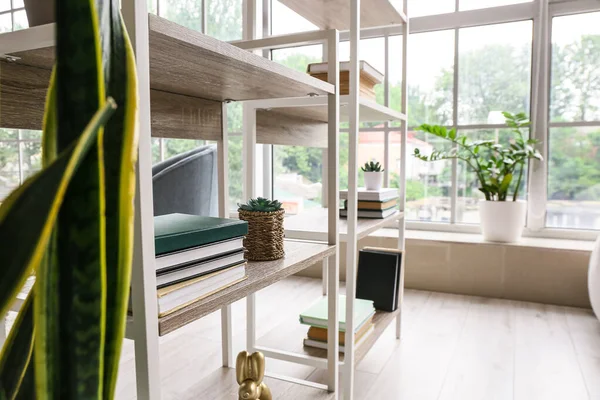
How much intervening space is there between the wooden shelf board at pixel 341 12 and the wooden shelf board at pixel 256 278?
80cm

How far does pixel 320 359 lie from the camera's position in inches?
56.2

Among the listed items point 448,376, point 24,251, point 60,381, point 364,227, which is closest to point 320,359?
point 364,227

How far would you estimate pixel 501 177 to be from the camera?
110 inches

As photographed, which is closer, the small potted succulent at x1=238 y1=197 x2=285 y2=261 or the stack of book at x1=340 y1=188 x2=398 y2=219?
the small potted succulent at x1=238 y1=197 x2=285 y2=261

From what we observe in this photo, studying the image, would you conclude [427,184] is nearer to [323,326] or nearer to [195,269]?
[323,326]

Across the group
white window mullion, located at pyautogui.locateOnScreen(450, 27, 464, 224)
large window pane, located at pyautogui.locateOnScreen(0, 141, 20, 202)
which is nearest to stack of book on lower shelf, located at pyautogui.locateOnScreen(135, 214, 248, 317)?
white window mullion, located at pyautogui.locateOnScreen(450, 27, 464, 224)

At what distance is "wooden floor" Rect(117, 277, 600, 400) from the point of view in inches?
62.3

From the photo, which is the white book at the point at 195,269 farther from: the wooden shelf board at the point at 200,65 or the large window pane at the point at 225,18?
the large window pane at the point at 225,18

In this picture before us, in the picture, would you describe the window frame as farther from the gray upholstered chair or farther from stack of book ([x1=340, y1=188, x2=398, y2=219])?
the gray upholstered chair

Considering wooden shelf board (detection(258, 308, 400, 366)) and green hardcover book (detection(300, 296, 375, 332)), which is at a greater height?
green hardcover book (detection(300, 296, 375, 332))

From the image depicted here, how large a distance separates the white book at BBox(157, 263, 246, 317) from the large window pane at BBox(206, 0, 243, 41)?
10.4 feet

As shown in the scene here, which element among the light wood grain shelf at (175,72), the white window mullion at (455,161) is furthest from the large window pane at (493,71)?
the light wood grain shelf at (175,72)

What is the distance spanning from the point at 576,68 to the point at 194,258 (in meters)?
2.86

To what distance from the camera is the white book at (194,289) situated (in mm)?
635
